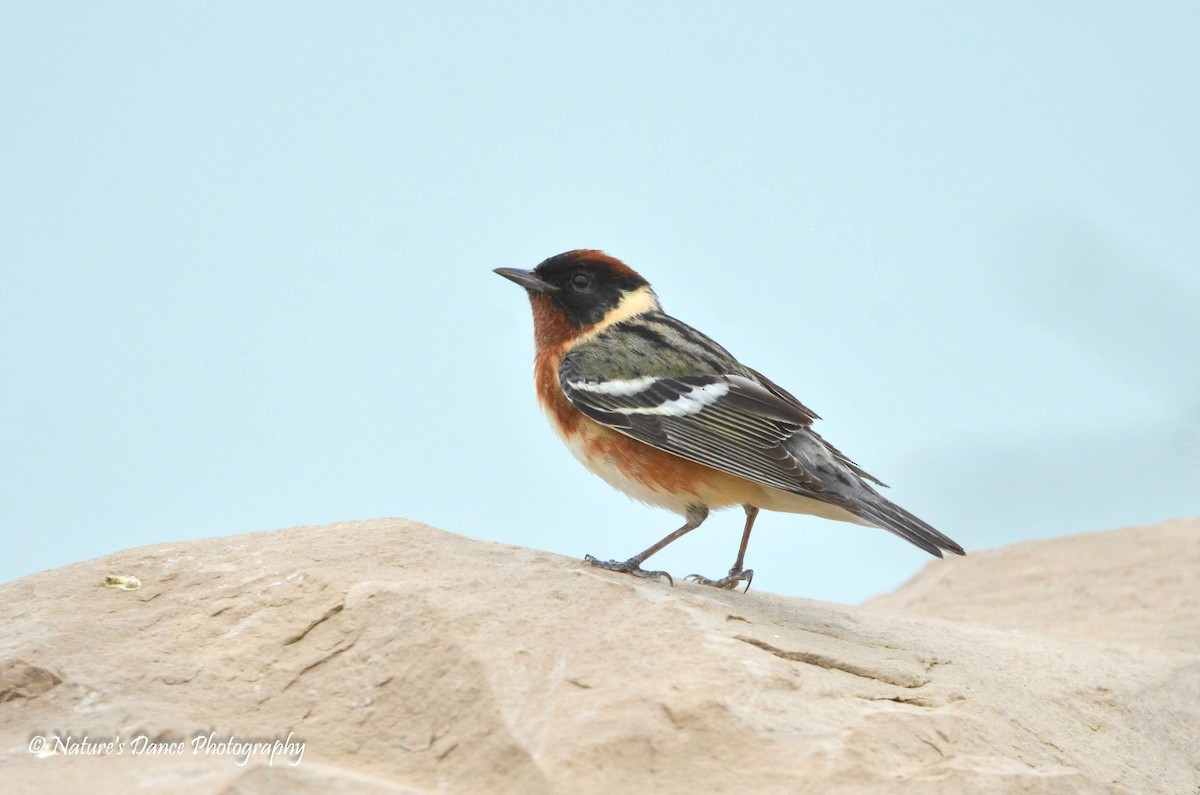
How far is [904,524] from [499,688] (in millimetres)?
2346

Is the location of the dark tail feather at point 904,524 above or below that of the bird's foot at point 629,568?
above

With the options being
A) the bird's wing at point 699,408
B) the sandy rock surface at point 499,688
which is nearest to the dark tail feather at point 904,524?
the bird's wing at point 699,408

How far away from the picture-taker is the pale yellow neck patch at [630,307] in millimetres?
7547

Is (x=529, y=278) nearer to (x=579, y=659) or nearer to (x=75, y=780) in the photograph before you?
(x=579, y=659)

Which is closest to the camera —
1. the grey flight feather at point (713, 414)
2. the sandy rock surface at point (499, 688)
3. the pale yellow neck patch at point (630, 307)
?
the sandy rock surface at point (499, 688)

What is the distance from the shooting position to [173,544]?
684 centimetres

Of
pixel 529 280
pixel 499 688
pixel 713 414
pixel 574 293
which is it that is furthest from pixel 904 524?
pixel 529 280

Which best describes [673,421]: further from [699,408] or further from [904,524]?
Result: [904,524]

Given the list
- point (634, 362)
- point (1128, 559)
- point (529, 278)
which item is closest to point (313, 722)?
point (634, 362)

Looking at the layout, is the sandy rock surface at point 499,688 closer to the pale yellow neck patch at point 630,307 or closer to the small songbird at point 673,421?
the small songbird at point 673,421

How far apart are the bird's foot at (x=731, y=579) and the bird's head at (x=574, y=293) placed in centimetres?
162

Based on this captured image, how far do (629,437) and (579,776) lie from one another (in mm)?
2659

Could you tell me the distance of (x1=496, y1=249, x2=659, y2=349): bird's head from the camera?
7570 mm

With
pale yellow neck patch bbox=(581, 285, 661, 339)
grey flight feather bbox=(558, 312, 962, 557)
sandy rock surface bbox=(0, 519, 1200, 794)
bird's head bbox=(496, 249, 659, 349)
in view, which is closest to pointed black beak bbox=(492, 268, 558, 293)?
bird's head bbox=(496, 249, 659, 349)
